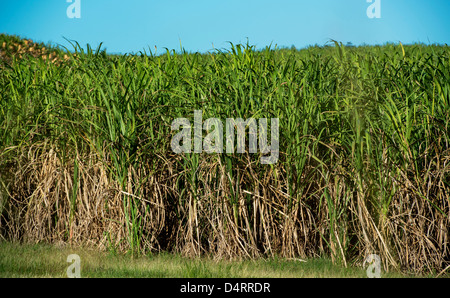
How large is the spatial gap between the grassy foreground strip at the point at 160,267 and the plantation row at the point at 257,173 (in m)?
0.12

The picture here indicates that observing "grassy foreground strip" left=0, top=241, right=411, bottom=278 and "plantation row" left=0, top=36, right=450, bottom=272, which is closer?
"grassy foreground strip" left=0, top=241, right=411, bottom=278

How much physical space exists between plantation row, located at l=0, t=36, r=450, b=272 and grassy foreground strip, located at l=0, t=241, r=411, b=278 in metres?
0.12

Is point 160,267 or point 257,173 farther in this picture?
point 257,173

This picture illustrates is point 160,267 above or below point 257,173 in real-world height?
below

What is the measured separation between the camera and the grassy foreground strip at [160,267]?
→ 10.1ft

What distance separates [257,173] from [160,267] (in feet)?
3.17

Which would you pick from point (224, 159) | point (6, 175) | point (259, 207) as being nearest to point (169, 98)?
point (224, 159)

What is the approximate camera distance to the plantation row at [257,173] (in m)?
3.32

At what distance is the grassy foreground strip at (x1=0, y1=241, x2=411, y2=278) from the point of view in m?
3.07

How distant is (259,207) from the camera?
3.47m

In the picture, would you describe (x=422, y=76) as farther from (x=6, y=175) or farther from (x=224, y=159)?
(x=6, y=175)

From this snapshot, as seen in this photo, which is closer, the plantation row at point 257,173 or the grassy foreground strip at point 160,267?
the grassy foreground strip at point 160,267

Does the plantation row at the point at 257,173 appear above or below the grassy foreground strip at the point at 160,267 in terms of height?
above

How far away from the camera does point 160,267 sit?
322 cm
